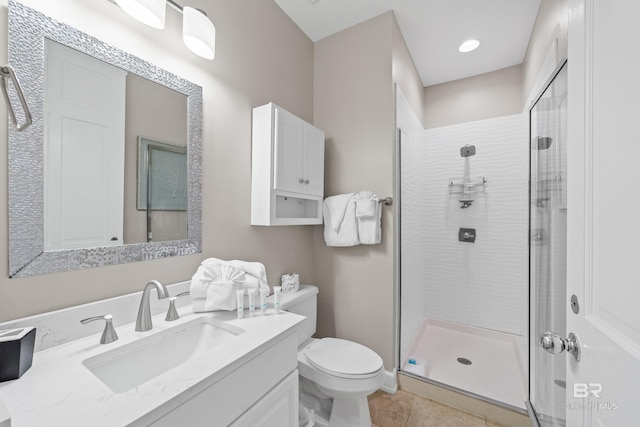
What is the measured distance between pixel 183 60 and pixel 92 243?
87cm

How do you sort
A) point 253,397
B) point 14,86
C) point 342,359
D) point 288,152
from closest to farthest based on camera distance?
point 14,86, point 253,397, point 342,359, point 288,152

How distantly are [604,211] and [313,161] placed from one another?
1.46m

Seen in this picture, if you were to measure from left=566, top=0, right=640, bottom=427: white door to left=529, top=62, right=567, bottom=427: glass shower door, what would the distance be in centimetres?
42

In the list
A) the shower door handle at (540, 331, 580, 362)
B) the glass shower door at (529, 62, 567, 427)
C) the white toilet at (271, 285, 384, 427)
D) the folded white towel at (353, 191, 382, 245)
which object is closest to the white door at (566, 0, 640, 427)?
the shower door handle at (540, 331, 580, 362)

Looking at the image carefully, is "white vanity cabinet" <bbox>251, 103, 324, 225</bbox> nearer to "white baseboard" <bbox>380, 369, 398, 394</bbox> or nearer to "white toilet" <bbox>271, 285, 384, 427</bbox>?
"white toilet" <bbox>271, 285, 384, 427</bbox>

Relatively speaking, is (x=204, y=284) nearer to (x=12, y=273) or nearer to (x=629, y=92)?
(x=12, y=273)

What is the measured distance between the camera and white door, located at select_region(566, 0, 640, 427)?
475mm

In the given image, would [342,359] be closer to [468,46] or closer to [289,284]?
[289,284]

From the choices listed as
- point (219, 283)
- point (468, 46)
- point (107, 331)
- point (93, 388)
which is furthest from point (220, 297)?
point (468, 46)

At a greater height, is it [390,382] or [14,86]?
[14,86]

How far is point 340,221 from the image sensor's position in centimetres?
188

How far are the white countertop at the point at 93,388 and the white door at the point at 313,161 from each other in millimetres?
1075

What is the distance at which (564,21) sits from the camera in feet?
4.00

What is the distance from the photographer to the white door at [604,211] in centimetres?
47
